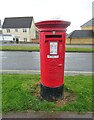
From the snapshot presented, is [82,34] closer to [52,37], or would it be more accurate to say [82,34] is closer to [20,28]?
[20,28]

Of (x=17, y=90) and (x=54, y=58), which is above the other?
(x=54, y=58)

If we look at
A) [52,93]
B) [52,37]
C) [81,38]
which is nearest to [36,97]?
[52,93]

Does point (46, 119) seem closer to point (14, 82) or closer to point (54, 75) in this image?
point (54, 75)

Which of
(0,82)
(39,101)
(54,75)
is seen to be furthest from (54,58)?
(0,82)

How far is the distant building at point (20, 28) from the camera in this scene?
57.4 meters

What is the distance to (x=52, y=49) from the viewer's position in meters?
4.47

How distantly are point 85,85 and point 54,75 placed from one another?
1.52 meters

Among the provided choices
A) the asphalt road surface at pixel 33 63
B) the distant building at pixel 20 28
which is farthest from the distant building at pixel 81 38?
the asphalt road surface at pixel 33 63

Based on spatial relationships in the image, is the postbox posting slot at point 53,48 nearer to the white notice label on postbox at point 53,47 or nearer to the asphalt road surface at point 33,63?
the white notice label on postbox at point 53,47

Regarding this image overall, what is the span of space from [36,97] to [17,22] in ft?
186

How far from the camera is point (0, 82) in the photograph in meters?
5.97

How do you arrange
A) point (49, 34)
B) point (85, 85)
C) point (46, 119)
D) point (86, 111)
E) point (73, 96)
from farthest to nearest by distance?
point (85, 85) < point (73, 96) < point (49, 34) < point (86, 111) < point (46, 119)

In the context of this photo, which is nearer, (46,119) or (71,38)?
(46,119)

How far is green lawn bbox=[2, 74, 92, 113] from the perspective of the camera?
425 cm
